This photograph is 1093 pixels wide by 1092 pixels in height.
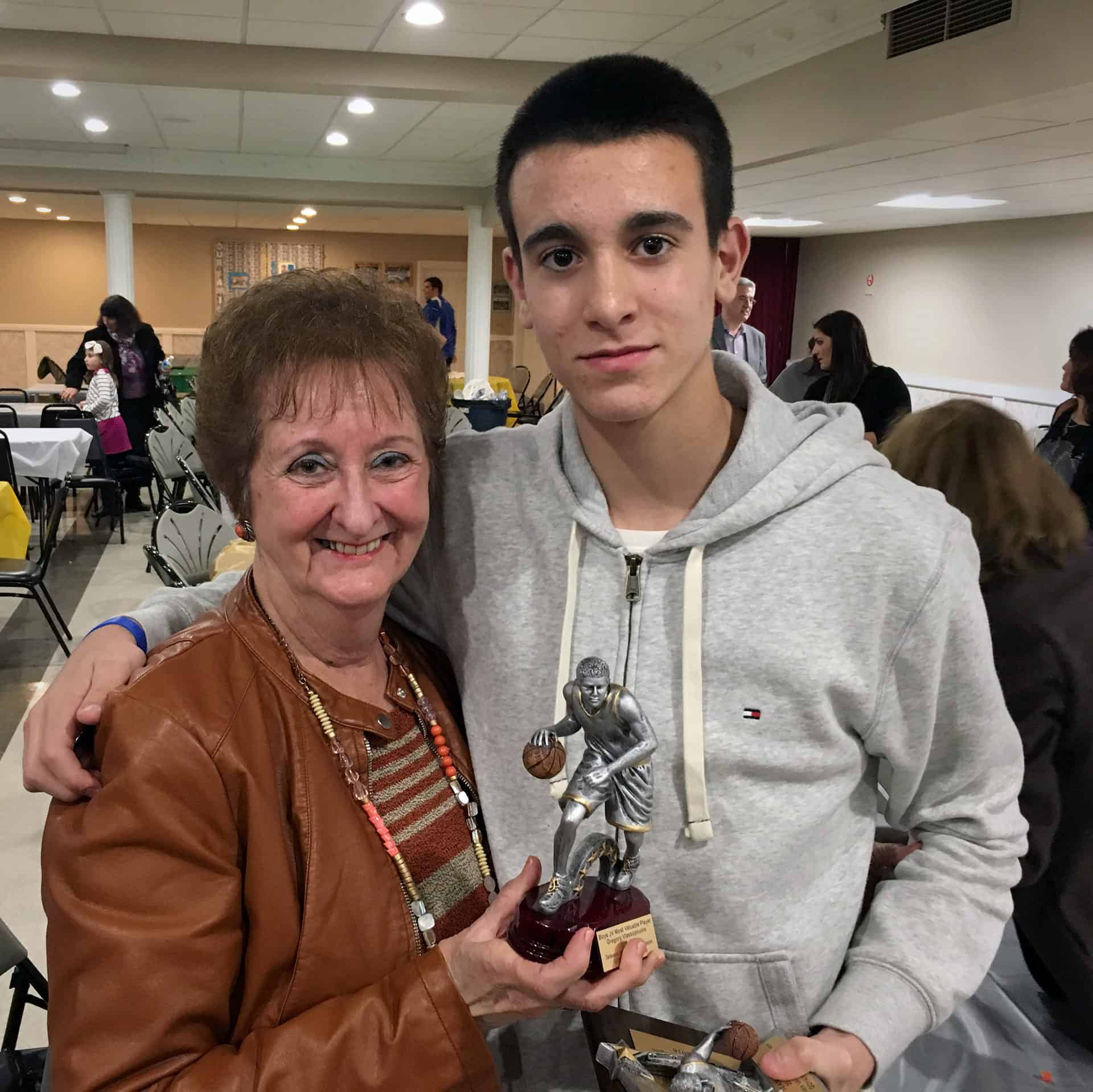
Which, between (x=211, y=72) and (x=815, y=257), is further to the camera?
(x=815, y=257)

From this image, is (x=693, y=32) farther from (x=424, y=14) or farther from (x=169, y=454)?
(x=169, y=454)

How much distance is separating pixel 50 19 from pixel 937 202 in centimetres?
760

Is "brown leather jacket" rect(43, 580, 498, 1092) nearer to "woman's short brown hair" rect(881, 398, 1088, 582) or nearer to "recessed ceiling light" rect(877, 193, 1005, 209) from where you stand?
"woman's short brown hair" rect(881, 398, 1088, 582)

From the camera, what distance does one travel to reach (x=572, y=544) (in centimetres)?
116

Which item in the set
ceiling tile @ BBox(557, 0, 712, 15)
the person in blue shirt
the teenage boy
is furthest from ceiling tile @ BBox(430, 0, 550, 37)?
the person in blue shirt

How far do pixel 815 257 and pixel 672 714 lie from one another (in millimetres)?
15324

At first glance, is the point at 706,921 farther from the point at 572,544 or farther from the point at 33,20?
the point at 33,20

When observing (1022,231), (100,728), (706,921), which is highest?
(1022,231)

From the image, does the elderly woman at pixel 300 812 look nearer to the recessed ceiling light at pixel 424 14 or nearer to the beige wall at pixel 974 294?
the recessed ceiling light at pixel 424 14

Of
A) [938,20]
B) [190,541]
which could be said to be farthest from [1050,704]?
[938,20]

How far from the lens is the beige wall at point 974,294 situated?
995 centimetres

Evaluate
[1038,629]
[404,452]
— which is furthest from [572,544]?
[1038,629]

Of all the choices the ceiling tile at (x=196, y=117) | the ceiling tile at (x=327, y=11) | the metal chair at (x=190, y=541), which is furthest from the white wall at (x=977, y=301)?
the metal chair at (x=190, y=541)

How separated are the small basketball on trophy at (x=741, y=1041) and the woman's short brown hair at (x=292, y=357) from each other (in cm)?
73
